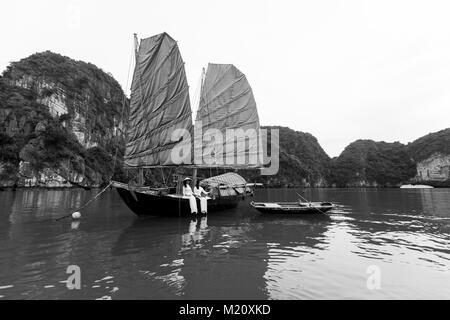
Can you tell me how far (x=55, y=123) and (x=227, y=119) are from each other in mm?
58880

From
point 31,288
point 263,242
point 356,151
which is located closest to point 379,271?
point 263,242

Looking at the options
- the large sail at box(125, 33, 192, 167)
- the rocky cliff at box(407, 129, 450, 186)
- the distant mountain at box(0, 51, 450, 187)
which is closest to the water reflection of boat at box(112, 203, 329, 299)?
the large sail at box(125, 33, 192, 167)

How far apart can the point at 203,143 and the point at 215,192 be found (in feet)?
15.7

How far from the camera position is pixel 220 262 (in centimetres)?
709

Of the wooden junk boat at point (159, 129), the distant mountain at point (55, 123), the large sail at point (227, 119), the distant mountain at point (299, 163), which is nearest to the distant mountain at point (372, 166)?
the distant mountain at point (299, 163)

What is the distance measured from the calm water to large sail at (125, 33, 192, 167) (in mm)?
5864

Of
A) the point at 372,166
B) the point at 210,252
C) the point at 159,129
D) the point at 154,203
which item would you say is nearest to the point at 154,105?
the point at 159,129

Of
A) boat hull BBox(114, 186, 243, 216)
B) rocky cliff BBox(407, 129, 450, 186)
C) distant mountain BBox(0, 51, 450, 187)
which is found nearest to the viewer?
boat hull BBox(114, 186, 243, 216)

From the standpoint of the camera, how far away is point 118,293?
4.90m

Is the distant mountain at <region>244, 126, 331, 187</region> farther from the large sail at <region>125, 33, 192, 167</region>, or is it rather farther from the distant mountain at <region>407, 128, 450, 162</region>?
the large sail at <region>125, 33, 192, 167</region>

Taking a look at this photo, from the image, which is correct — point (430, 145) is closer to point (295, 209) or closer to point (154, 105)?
point (295, 209)

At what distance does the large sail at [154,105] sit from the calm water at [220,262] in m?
5.86

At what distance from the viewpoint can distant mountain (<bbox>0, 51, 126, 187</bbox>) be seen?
56.7 m

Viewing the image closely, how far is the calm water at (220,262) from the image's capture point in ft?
16.9
